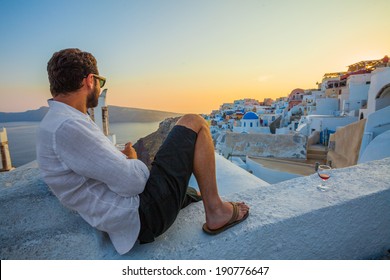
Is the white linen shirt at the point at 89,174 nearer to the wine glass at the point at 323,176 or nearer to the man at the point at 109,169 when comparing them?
the man at the point at 109,169

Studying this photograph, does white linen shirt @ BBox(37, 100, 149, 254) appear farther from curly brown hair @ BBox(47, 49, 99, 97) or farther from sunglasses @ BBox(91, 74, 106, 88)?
sunglasses @ BBox(91, 74, 106, 88)

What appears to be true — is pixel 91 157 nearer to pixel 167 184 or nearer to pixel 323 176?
pixel 167 184

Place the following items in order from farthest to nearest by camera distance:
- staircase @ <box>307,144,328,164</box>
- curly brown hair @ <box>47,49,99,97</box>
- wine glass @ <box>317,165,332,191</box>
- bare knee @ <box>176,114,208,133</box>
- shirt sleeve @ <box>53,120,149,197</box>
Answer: staircase @ <box>307,144,328,164</box>
wine glass @ <box>317,165,332,191</box>
bare knee @ <box>176,114,208,133</box>
curly brown hair @ <box>47,49,99,97</box>
shirt sleeve @ <box>53,120,149,197</box>

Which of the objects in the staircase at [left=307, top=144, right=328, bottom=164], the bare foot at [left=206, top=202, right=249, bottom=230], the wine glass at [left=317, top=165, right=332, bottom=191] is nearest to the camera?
the bare foot at [left=206, top=202, right=249, bottom=230]

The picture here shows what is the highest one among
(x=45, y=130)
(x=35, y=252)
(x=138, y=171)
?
(x=45, y=130)

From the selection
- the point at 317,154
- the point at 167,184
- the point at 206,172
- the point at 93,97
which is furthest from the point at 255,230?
the point at 317,154

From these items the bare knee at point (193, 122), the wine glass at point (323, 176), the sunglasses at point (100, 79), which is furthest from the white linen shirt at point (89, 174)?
the wine glass at point (323, 176)

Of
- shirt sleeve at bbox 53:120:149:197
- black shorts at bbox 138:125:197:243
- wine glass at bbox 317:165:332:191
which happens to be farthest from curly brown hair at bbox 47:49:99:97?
wine glass at bbox 317:165:332:191

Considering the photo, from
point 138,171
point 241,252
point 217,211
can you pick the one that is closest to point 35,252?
point 138,171

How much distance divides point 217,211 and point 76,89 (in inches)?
40.2

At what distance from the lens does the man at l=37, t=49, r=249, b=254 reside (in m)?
0.99

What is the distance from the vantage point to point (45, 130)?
0.96 metres

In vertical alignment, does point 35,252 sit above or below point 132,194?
below
